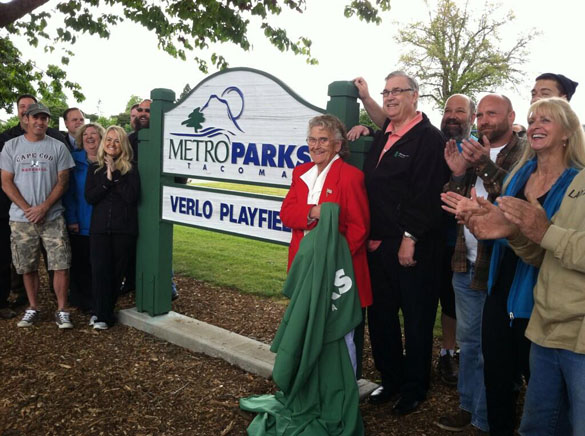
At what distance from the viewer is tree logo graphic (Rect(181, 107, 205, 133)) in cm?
448

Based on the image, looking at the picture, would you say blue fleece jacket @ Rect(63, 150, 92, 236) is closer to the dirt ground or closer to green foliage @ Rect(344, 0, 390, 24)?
the dirt ground

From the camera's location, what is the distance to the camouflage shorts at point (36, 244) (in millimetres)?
4820

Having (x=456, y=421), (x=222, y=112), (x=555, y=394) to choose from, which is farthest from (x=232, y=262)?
(x=555, y=394)

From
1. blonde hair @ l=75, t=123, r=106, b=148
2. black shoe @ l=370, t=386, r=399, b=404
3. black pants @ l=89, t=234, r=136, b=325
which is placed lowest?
black shoe @ l=370, t=386, r=399, b=404

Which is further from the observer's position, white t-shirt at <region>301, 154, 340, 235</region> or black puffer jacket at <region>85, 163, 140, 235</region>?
black puffer jacket at <region>85, 163, 140, 235</region>

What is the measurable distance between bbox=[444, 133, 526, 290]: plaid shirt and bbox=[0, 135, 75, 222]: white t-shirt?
370cm

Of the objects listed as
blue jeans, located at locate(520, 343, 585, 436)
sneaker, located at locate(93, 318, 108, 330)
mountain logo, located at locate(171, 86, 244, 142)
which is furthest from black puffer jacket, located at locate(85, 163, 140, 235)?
blue jeans, located at locate(520, 343, 585, 436)

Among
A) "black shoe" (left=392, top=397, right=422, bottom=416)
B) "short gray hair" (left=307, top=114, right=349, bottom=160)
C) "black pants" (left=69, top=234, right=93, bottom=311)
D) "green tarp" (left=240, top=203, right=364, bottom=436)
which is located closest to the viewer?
"green tarp" (left=240, top=203, right=364, bottom=436)

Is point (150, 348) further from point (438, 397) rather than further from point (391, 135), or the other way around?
point (391, 135)

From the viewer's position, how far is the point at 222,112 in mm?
4328

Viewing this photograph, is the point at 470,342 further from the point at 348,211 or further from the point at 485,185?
the point at 348,211

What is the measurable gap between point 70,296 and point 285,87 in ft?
10.9

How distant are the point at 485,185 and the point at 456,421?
1.47 m

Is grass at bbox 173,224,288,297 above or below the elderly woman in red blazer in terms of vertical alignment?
below
